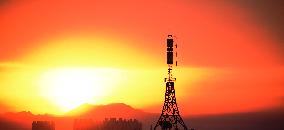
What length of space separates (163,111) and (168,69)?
7344 millimetres

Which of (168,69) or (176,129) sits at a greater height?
(168,69)

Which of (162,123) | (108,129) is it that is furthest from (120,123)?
(162,123)

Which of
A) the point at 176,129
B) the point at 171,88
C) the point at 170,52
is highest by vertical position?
the point at 170,52

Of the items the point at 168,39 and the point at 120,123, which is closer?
the point at 168,39

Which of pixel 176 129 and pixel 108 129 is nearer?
pixel 176 129

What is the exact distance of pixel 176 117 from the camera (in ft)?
290

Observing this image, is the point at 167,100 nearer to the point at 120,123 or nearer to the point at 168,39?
the point at 168,39

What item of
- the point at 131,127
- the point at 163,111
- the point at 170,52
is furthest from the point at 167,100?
the point at 131,127

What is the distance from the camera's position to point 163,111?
88.8 meters

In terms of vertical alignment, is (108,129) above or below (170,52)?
below

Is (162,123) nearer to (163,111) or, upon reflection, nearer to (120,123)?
(163,111)

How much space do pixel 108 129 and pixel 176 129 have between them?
114205 millimetres

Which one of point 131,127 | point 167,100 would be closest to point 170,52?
point 167,100

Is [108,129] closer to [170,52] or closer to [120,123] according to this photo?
[120,123]
